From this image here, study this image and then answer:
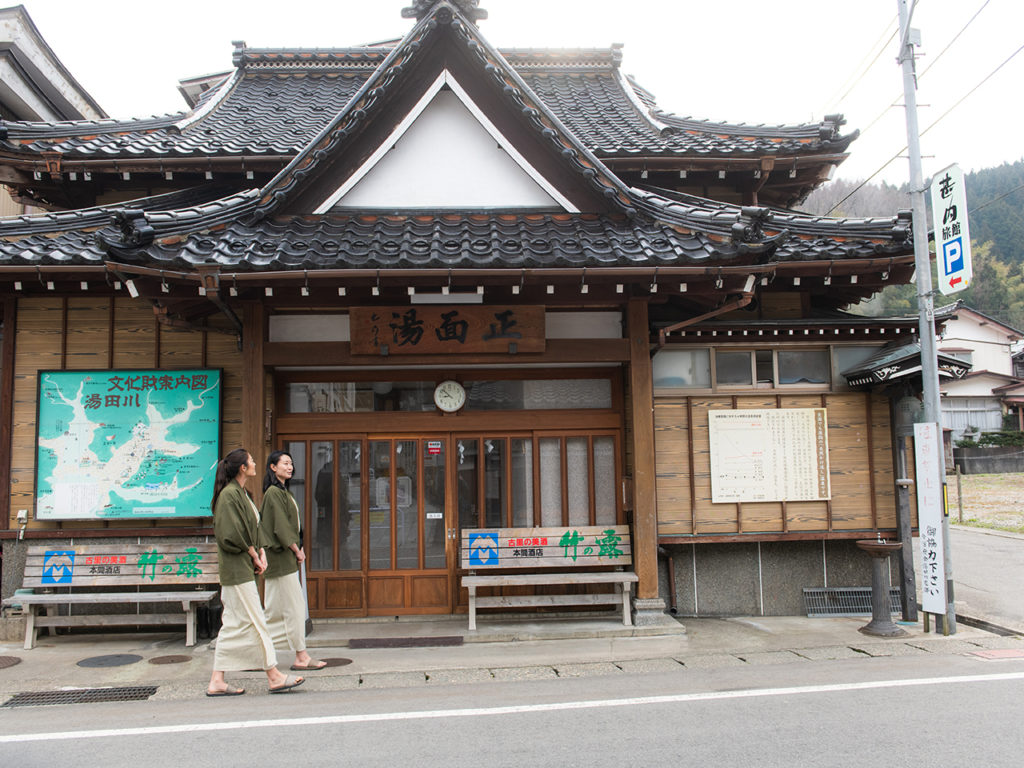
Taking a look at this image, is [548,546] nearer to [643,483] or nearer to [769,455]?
[643,483]

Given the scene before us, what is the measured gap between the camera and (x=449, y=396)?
28.9 feet

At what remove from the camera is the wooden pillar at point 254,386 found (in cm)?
798

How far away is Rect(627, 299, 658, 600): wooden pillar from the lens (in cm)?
822

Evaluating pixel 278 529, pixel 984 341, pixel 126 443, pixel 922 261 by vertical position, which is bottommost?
pixel 278 529

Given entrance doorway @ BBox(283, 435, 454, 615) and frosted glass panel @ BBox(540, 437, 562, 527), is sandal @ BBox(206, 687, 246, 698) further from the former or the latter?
frosted glass panel @ BBox(540, 437, 562, 527)

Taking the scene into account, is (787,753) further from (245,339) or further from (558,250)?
(245,339)

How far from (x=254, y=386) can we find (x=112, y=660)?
325 cm

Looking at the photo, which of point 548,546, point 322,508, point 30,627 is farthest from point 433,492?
point 30,627

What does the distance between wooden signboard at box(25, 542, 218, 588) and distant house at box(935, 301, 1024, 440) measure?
44002 mm

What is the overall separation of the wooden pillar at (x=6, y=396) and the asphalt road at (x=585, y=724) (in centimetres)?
363

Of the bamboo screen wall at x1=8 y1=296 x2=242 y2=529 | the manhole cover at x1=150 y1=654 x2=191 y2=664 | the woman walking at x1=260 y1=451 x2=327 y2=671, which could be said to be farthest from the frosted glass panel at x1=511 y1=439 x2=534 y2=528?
the manhole cover at x1=150 y1=654 x2=191 y2=664

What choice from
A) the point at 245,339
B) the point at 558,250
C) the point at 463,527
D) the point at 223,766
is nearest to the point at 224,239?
the point at 245,339

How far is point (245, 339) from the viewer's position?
8062 millimetres

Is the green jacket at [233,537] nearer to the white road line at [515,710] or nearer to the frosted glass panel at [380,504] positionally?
the white road line at [515,710]
